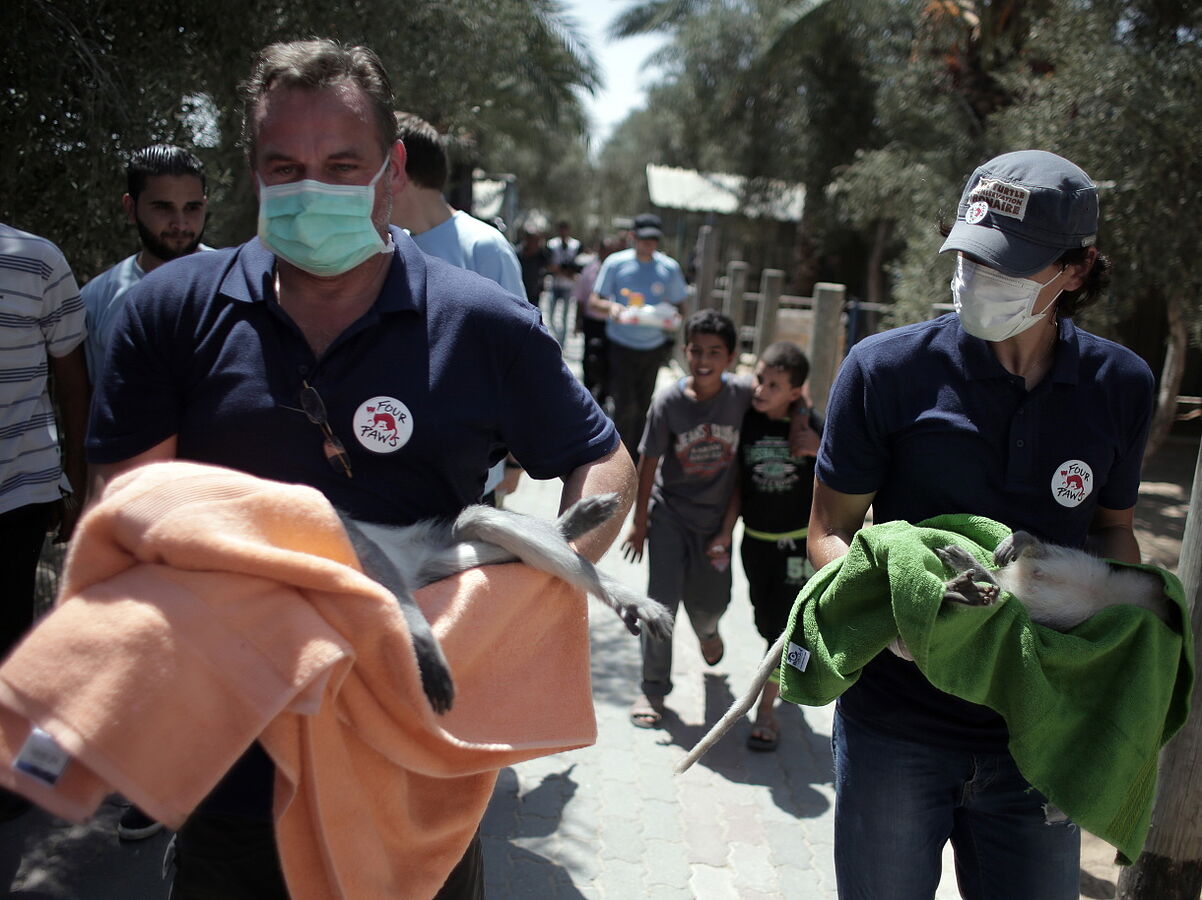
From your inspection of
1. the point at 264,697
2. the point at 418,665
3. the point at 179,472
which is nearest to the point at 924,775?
the point at 418,665

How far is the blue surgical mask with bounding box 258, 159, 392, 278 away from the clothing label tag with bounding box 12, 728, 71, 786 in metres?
1.00

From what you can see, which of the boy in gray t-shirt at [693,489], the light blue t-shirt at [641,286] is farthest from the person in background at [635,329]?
the boy in gray t-shirt at [693,489]

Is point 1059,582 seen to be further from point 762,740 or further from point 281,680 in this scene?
point 762,740

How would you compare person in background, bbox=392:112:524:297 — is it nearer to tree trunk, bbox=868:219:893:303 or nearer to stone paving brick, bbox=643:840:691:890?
stone paving brick, bbox=643:840:691:890

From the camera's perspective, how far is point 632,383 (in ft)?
30.1

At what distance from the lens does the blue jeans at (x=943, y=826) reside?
2.18m

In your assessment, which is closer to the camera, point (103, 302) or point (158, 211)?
point (103, 302)

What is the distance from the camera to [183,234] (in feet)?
13.2

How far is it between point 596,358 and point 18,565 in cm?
776

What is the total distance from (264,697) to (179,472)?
38cm

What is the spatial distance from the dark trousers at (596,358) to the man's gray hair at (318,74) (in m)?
8.49

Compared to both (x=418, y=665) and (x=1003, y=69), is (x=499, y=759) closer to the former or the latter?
(x=418, y=665)

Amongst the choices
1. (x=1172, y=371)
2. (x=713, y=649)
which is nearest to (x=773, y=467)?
(x=713, y=649)

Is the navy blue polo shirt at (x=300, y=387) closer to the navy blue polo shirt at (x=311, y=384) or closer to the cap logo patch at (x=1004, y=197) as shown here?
the navy blue polo shirt at (x=311, y=384)
